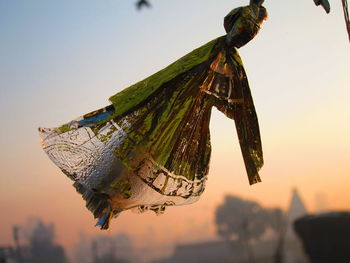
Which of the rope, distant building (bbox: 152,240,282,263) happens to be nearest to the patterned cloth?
the rope

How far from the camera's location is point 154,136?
14.9ft

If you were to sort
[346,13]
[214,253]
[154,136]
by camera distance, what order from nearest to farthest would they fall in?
[346,13] → [154,136] → [214,253]

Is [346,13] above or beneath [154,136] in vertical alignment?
above

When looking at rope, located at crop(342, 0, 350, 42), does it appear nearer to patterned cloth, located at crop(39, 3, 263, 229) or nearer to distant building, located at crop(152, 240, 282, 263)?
patterned cloth, located at crop(39, 3, 263, 229)

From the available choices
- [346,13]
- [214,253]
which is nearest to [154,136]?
[346,13]

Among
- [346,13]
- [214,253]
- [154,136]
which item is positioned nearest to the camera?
[346,13]

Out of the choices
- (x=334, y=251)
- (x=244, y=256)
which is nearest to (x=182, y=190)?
(x=334, y=251)

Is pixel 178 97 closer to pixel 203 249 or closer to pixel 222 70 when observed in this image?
pixel 222 70

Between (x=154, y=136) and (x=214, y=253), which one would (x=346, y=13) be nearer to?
(x=154, y=136)

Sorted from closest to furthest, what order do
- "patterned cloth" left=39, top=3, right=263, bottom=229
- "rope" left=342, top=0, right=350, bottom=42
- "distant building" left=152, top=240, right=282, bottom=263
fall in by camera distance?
"rope" left=342, top=0, right=350, bottom=42 → "patterned cloth" left=39, top=3, right=263, bottom=229 → "distant building" left=152, top=240, right=282, bottom=263

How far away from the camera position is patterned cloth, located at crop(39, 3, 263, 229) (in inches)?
179

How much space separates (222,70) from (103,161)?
1347mm

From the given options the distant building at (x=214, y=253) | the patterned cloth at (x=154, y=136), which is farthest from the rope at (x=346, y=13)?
the distant building at (x=214, y=253)

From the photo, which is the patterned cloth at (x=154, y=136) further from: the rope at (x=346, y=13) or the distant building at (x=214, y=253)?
the distant building at (x=214, y=253)
